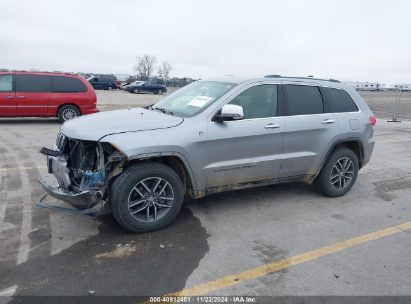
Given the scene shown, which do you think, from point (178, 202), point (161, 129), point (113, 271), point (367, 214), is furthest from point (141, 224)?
point (367, 214)

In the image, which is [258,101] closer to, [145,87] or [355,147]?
[355,147]

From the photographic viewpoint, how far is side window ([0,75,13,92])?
38.2 ft

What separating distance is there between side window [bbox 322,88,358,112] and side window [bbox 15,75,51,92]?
9670mm

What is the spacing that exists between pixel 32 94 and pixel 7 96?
2.34ft

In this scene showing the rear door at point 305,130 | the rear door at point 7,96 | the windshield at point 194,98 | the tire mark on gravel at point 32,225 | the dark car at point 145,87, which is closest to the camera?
the tire mark on gravel at point 32,225

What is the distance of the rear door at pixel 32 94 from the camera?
1186 cm

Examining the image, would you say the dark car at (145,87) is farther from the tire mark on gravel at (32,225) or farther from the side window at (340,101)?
the side window at (340,101)

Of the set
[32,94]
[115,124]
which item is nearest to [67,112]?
[32,94]

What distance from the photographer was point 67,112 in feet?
41.0

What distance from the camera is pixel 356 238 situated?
433 centimetres

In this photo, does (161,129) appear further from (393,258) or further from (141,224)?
(393,258)

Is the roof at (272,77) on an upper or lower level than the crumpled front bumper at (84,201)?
upper

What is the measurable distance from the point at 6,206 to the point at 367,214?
4734mm

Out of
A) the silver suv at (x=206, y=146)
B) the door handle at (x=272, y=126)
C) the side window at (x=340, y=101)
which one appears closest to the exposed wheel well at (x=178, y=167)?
the silver suv at (x=206, y=146)
